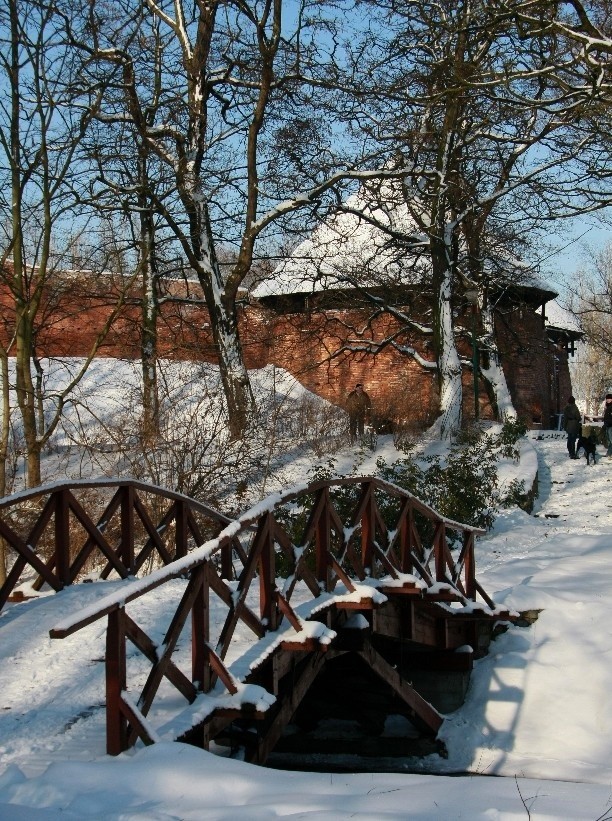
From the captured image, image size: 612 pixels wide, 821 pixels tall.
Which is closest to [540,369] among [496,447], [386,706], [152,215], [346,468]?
[496,447]

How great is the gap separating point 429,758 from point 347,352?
18.6m

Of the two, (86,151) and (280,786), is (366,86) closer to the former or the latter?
(86,151)

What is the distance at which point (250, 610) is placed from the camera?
20.6ft

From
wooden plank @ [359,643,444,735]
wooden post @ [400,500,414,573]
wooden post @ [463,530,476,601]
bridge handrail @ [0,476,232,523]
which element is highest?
bridge handrail @ [0,476,232,523]

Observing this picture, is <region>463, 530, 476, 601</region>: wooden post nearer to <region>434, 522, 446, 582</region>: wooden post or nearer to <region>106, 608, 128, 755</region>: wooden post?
<region>434, 522, 446, 582</region>: wooden post

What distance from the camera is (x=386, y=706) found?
1020 centimetres

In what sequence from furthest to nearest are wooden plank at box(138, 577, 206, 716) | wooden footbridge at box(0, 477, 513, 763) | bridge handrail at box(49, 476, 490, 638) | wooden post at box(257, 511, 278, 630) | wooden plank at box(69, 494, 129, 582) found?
wooden plank at box(69, 494, 129, 582), wooden post at box(257, 511, 278, 630), wooden footbridge at box(0, 477, 513, 763), wooden plank at box(138, 577, 206, 716), bridge handrail at box(49, 476, 490, 638)

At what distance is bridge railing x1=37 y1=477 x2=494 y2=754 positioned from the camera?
14.5 ft

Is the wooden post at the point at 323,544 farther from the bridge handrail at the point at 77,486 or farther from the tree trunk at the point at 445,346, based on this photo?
the tree trunk at the point at 445,346

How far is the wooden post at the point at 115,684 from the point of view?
438 centimetres

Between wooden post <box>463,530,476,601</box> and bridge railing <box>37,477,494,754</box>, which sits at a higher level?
bridge railing <box>37,477,494,754</box>

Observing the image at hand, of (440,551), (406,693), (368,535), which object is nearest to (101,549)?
(368,535)

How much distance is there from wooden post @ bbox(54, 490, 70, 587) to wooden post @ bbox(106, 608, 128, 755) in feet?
9.42

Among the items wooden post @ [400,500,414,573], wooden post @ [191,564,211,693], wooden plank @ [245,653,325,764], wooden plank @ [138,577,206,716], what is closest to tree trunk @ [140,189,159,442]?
wooden post @ [400,500,414,573]
